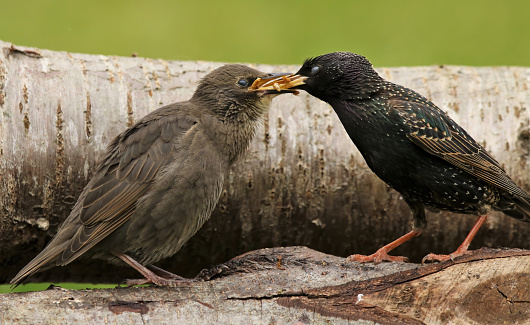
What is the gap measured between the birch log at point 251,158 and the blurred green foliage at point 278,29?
131 inches

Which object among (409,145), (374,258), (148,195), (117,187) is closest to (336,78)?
(409,145)

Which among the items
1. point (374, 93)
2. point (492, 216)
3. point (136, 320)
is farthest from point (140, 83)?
point (492, 216)

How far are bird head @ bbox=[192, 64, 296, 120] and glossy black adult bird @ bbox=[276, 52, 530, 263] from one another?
0.21 m

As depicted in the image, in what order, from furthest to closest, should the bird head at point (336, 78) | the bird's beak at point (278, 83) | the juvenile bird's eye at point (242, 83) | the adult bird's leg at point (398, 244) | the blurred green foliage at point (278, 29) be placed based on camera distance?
the blurred green foliage at point (278, 29)
the juvenile bird's eye at point (242, 83)
the bird's beak at point (278, 83)
the bird head at point (336, 78)
the adult bird's leg at point (398, 244)

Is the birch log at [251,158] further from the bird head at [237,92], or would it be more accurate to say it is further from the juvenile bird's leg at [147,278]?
the juvenile bird's leg at [147,278]

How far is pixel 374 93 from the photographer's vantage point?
227 inches

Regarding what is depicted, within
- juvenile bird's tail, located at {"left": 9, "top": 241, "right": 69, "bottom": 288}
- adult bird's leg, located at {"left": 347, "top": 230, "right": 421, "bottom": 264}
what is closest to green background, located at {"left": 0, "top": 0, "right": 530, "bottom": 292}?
adult bird's leg, located at {"left": 347, "top": 230, "right": 421, "bottom": 264}

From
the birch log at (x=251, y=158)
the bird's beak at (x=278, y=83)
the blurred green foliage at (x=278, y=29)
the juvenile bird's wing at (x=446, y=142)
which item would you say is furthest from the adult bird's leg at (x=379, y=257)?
the blurred green foliage at (x=278, y=29)

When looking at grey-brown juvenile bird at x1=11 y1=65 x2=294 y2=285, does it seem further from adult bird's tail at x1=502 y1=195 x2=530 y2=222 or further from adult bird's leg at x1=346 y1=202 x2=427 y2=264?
adult bird's tail at x1=502 y1=195 x2=530 y2=222

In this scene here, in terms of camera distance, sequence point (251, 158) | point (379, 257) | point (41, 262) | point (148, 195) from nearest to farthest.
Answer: point (41, 262), point (148, 195), point (379, 257), point (251, 158)

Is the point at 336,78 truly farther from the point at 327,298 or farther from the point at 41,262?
Answer: the point at 41,262

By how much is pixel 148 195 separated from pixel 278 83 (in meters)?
1.38

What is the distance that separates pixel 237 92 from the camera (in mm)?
5996

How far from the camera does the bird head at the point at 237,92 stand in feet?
19.6
